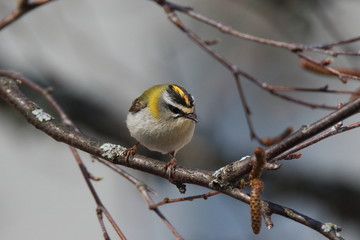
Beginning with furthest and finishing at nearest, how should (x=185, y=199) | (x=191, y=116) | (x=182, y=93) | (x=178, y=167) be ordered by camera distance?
(x=182, y=93)
(x=191, y=116)
(x=178, y=167)
(x=185, y=199)

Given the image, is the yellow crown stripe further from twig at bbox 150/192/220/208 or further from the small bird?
twig at bbox 150/192/220/208

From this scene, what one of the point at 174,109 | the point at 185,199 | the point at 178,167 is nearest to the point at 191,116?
the point at 174,109

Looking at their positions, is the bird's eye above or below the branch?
above

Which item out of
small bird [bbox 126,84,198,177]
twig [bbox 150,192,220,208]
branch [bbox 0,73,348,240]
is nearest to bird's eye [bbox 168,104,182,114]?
small bird [bbox 126,84,198,177]

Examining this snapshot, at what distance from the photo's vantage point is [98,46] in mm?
6160

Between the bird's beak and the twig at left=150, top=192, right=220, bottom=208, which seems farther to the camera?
the bird's beak

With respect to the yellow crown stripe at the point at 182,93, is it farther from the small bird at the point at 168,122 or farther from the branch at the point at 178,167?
the branch at the point at 178,167

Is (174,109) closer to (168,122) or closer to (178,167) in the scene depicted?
(168,122)

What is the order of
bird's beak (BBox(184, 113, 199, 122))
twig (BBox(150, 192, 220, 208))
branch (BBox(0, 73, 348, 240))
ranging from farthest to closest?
bird's beak (BBox(184, 113, 199, 122))
twig (BBox(150, 192, 220, 208))
branch (BBox(0, 73, 348, 240))

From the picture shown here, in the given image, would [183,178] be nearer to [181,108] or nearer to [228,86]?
[181,108]

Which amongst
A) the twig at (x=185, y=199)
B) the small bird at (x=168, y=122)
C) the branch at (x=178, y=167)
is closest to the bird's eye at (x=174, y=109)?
the small bird at (x=168, y=122)

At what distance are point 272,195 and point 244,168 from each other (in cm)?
394

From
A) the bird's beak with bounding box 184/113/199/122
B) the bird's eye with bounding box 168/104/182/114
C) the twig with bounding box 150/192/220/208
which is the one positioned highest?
the bird's eye with bounding box 168/104/182/114

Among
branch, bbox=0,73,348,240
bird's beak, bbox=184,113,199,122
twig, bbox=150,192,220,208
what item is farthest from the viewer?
bird's beak, bbox=184,113,199,122
